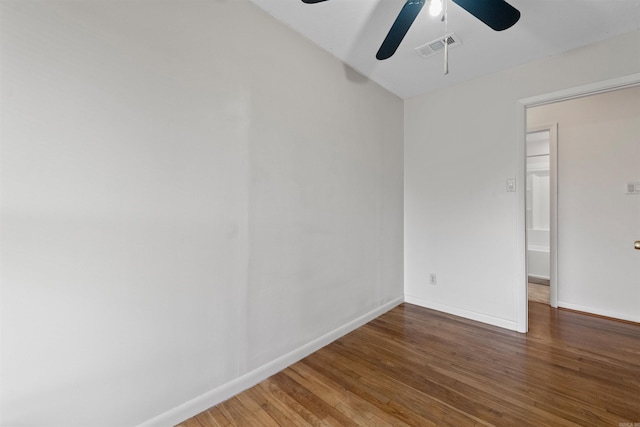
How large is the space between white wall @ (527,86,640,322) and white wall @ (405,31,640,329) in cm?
96

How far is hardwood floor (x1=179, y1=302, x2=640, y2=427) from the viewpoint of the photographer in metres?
1.54

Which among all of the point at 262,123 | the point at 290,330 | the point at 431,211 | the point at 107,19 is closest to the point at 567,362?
the point at 431,211

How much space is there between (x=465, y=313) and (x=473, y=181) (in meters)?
1.37

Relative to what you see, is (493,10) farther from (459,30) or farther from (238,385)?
(238,385)

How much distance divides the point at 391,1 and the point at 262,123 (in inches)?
43.5

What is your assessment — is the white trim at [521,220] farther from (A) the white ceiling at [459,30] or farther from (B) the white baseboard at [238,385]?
(B) the white baseboard at [238,385]

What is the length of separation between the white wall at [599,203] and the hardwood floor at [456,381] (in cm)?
40

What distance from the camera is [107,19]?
1262mm

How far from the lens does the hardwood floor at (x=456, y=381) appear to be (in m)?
1.54

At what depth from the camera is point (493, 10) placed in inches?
54.0

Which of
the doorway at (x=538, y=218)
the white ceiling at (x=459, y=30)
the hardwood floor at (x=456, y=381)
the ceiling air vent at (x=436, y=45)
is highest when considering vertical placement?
the white ceiling at (x=459, y=30)

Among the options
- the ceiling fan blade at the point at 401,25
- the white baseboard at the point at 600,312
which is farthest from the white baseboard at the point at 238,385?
the white baseboard at the point at 600,312

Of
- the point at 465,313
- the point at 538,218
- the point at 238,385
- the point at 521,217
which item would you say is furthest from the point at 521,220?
the point at 538,218

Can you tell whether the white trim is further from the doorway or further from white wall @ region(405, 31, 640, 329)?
the doorway
